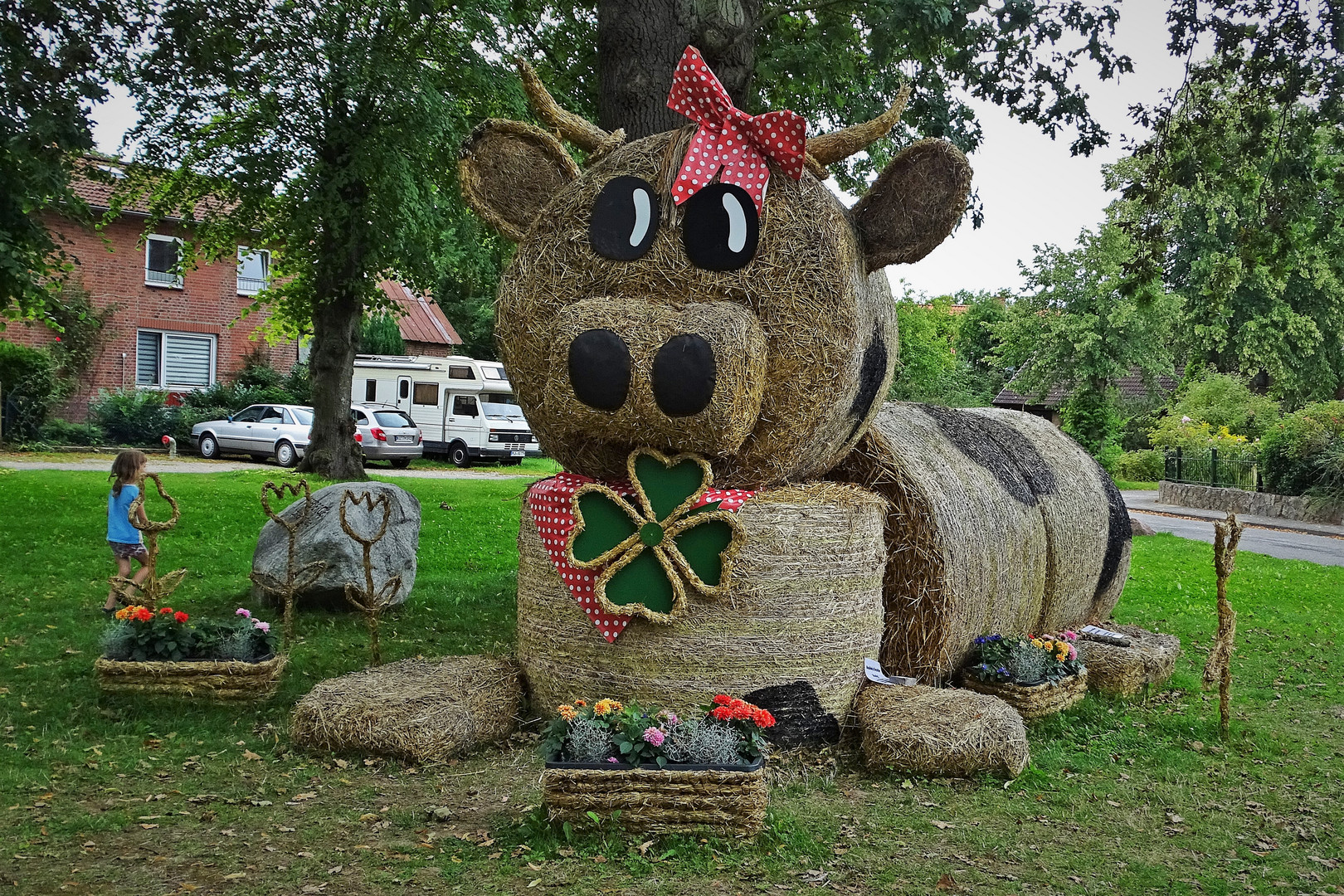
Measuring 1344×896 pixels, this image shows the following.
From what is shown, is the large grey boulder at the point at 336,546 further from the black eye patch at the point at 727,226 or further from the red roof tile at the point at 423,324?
the red roof tile at the point at 423,324

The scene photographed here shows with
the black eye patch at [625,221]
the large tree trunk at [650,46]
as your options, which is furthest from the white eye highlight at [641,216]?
the large tree trunk at [650,46]

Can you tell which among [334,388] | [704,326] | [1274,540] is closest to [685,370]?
Result: [704,326]

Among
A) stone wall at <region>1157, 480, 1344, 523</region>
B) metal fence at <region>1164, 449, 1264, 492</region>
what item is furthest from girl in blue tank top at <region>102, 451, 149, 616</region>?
metal fence at <region>1164, 449, 1264, 492</region>

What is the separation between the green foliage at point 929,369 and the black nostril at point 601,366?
27274 mm

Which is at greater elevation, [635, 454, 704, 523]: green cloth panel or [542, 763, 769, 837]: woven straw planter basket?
[635, 454, 704, 523]: green cloth panel

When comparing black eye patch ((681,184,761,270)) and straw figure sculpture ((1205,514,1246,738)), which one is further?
straw figure sculpture ((1205,514,1246,738))

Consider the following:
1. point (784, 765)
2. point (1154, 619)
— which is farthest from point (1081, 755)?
point (1154, 619)

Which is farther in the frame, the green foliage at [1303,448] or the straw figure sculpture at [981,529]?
the green foliage at [1303,448]

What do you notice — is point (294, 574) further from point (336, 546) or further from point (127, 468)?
point (127, 468)

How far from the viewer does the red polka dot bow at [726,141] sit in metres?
5.04

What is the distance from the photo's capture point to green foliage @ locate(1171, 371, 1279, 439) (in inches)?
1203

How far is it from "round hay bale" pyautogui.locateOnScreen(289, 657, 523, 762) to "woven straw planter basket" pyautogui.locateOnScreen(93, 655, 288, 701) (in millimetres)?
617

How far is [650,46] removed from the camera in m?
6.99

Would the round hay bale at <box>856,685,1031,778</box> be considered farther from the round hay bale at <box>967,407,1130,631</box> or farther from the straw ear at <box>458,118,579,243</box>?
the straw ear at <box>458,118,579,243</box>
